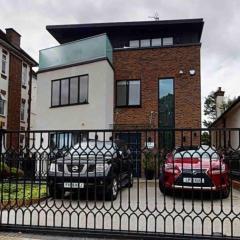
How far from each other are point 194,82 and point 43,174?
16.3 meters

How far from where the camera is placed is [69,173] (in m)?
7.20

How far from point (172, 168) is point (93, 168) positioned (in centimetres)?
130

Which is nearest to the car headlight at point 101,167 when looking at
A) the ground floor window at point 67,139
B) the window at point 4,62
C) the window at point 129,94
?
the ground floor window at point 67,139

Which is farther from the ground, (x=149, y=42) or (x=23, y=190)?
(x=149, y=42)

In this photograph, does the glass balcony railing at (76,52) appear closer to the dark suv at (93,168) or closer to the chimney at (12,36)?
the chimney at (12,36)

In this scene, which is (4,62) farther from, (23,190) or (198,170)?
(198,170)

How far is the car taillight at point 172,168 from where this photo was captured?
22.7ft

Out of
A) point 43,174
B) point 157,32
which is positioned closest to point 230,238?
point 43,174

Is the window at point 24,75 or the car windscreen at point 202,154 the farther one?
the window at point 24,75

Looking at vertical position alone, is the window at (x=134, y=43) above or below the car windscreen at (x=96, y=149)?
above

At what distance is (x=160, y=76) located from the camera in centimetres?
2289

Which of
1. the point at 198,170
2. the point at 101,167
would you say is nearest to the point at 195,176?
the point at 198,170

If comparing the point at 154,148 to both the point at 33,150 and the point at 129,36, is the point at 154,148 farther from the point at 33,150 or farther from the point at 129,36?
the point at 129,36

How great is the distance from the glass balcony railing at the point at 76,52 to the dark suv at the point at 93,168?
49.5 feet
